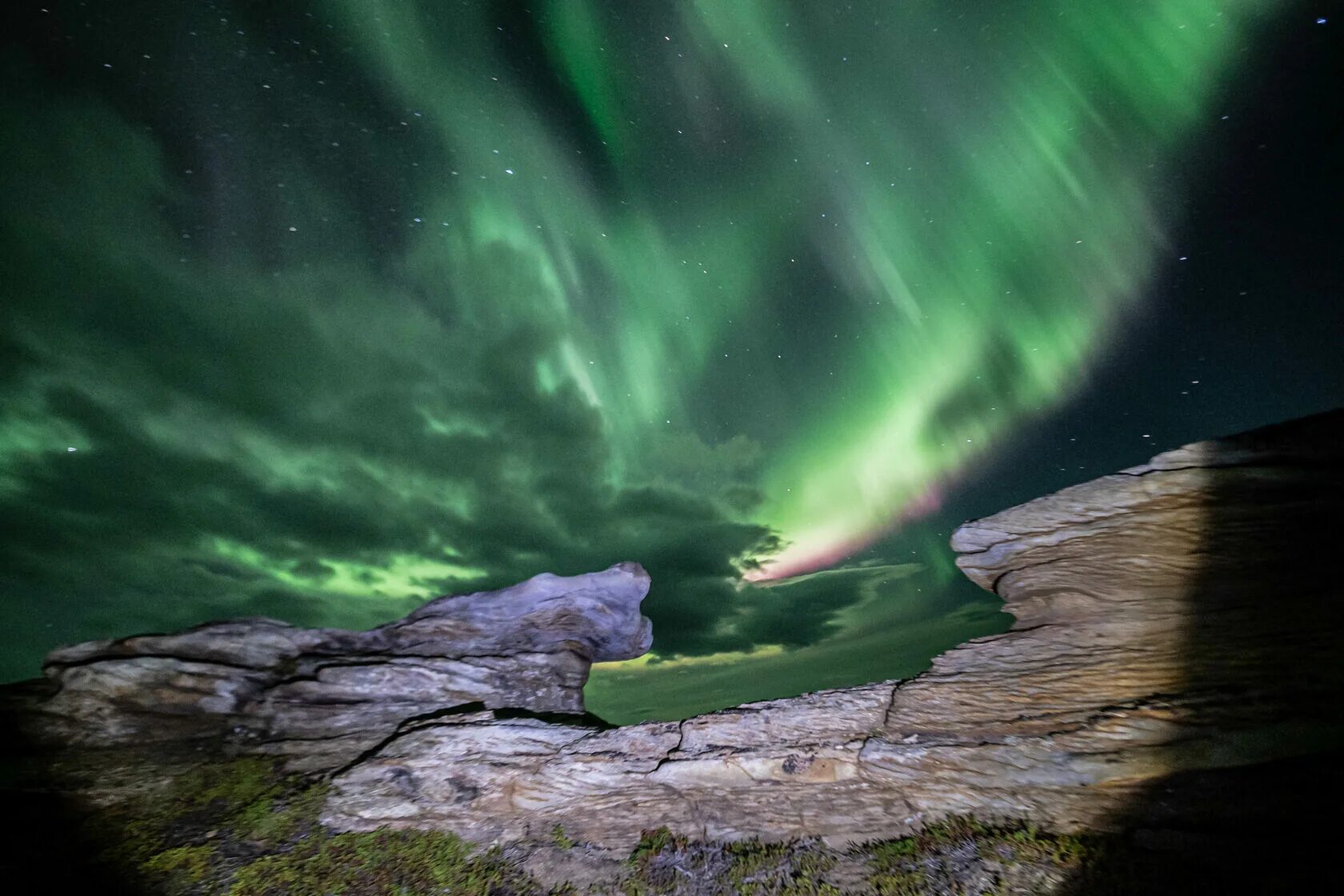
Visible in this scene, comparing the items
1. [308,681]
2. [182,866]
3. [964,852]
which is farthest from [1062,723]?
[308,681]

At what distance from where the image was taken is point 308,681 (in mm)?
15289

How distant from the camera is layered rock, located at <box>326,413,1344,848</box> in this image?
28.0 ft

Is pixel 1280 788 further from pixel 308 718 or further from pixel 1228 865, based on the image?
pixel 308 718

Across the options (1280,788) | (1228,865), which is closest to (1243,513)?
(1280,788)

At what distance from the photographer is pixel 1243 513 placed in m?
12.0

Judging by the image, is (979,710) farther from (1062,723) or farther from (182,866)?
(182,866)

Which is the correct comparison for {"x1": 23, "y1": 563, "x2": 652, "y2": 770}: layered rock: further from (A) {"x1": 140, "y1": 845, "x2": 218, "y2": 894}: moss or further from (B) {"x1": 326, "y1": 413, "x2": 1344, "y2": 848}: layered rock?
(A) {"x1": 140, "y1": 845, "x2": 218, "y2": 894}: moss

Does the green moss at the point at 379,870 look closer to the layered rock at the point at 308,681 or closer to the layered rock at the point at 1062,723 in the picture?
the layered rock at the point at 1062,723

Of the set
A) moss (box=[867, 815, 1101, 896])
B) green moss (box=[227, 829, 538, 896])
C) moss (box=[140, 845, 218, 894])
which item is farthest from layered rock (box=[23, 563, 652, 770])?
moss (box=[867, 815, 1101, 896])

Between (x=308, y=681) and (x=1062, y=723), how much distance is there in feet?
65.3

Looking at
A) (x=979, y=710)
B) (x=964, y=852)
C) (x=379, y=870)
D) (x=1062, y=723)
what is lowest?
(x=964, y=852)

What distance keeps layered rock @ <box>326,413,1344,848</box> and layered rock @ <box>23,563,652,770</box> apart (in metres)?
2.67

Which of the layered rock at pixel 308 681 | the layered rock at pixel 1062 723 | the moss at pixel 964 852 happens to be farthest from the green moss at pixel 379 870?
the moss at pixel 964 852

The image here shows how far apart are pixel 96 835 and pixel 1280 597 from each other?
25.0 m
